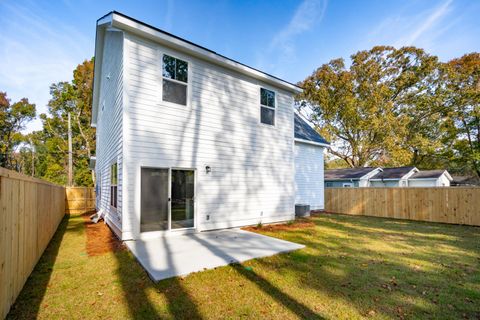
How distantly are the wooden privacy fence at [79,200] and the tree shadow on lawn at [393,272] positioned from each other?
13.1 metres

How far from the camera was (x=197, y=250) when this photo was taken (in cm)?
550

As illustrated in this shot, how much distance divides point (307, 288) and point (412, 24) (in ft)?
54.0

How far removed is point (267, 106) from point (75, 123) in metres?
24.8

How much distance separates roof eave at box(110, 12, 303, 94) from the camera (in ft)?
20.0

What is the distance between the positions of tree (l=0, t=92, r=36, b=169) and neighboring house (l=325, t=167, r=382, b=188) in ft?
117

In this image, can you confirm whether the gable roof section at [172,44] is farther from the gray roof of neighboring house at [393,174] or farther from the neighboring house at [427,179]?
the neighboring house at [427,179]

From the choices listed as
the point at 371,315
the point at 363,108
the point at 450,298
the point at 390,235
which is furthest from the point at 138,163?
the point at 363,108

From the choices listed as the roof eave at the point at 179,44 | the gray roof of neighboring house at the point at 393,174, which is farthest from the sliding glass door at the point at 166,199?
the gray roof of neighboring house at the point at 393,174

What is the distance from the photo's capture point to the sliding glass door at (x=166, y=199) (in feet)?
21.1

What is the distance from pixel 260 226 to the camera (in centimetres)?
879

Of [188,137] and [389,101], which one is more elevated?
[389,101]

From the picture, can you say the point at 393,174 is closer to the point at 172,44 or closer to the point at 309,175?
the point at 309,175

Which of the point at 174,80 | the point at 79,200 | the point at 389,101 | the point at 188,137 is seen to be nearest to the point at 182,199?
the point at 188,137

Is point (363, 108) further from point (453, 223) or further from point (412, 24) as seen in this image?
point (453, 223)
